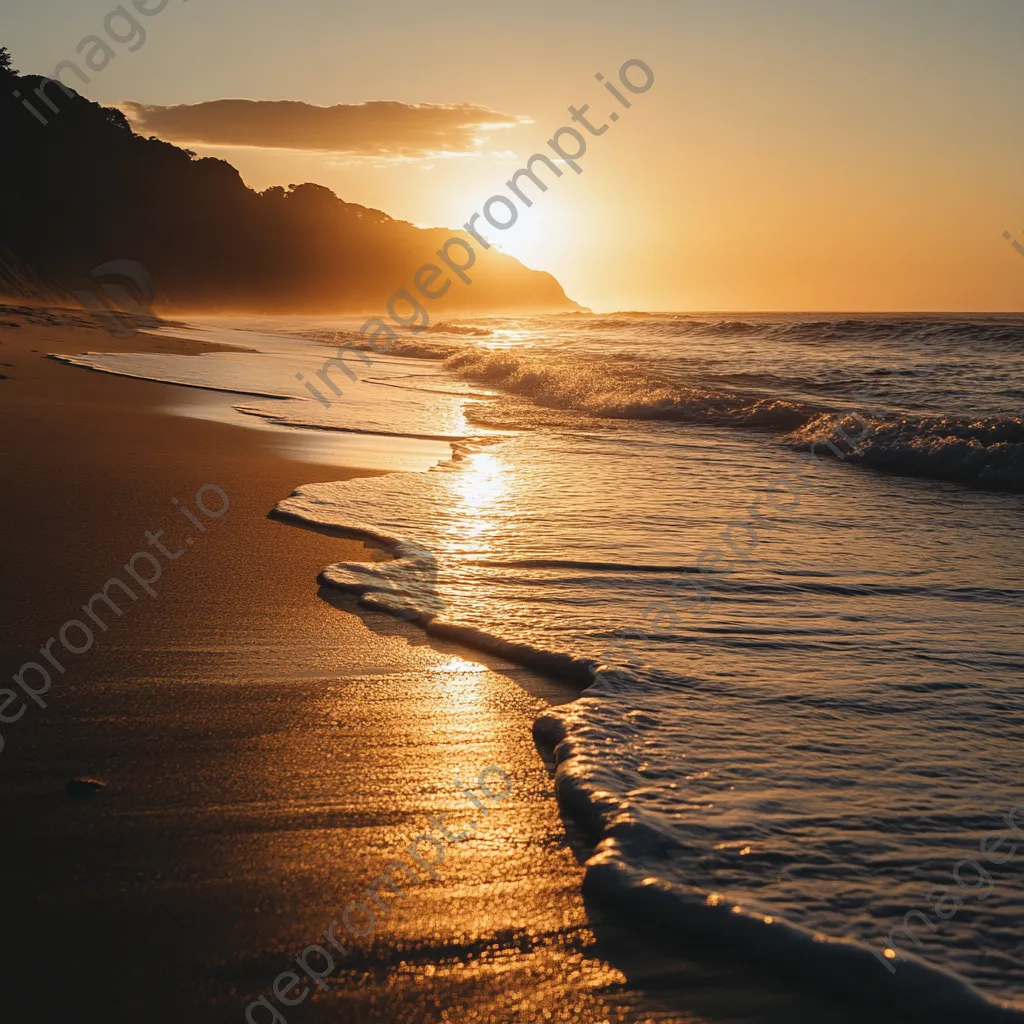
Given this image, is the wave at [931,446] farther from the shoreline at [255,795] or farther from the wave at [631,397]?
the shoreline at [255,795]

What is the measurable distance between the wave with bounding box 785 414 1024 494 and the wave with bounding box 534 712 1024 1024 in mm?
6983

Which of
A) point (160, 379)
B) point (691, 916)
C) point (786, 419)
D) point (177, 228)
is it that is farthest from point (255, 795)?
point (177, 228)

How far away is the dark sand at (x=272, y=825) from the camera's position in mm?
1846

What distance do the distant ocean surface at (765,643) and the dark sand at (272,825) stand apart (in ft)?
0.63

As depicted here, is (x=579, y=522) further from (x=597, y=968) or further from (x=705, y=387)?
(x=705, y=387)

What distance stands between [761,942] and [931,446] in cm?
790

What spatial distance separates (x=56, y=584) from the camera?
408 centimetres

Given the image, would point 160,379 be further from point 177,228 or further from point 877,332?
point 177,228

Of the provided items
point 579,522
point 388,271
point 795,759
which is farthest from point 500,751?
point 388,271

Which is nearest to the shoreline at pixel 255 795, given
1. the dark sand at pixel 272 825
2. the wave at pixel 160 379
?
the dark sand at pixel 272 825

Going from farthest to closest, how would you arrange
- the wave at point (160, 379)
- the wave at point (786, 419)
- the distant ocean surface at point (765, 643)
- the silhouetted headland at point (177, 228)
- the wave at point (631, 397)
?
the silhouetted headland at point (177, 228), the wave at point (160, 379), the wave at point (631, 397), the wave at point (786, 419), the distant ocean surface at point (765, 643)

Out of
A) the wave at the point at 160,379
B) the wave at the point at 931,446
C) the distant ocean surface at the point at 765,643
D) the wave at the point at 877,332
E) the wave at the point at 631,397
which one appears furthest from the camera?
the wave at the point at 877,332

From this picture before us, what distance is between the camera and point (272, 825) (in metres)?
2.38

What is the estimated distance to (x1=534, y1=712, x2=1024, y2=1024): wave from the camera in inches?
75.9
